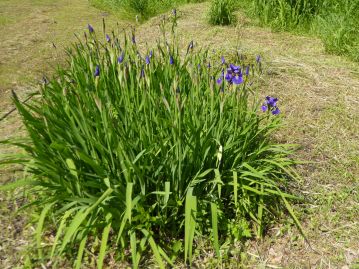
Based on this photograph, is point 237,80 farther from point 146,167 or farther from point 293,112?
point 293,112

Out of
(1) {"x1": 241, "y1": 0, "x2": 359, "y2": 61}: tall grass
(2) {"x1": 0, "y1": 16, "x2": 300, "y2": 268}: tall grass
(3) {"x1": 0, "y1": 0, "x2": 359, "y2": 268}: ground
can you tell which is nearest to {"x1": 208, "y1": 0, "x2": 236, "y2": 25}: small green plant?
(3) {"x1": 0, "y1": 0, "x2": 359, "y2": 268}: ground

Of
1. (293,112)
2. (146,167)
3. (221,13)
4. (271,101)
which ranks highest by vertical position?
(221,13)

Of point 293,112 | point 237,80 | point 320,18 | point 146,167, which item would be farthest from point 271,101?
point 320,18

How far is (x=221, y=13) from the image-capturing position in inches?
207

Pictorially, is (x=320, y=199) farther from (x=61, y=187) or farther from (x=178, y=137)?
(x=61, y=187)

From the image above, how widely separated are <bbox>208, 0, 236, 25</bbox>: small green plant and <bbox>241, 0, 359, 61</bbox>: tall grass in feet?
1.32

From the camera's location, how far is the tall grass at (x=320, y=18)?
411 centimetres

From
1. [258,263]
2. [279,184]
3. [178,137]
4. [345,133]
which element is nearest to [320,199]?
[279,184]

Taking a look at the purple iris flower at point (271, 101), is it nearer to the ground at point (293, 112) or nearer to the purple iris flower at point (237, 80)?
the purple iris flower at point (237, 80)

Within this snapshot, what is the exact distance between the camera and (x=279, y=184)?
214 cm

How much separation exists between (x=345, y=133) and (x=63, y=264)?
7.65ft

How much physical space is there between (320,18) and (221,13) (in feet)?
4.94

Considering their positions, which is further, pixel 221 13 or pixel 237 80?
pixel 221 13

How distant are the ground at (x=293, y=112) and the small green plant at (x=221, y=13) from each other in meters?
0.17
